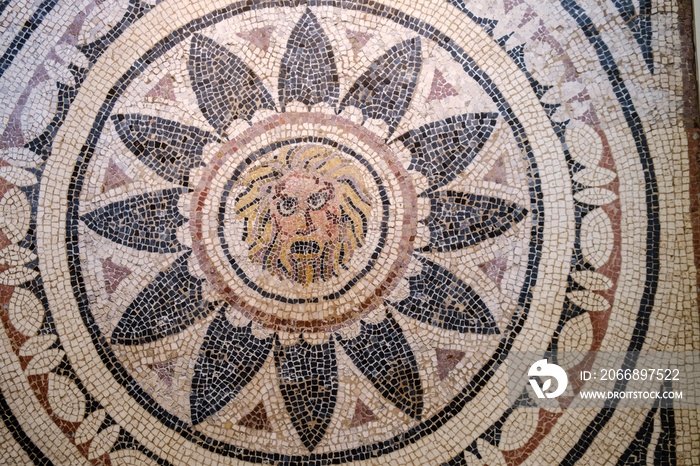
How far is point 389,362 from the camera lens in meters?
3.01

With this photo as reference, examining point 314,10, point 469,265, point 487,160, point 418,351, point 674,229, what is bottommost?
point 418,351

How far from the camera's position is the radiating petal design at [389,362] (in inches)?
117

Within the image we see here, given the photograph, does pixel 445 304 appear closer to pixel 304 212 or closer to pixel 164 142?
pixel 304 212

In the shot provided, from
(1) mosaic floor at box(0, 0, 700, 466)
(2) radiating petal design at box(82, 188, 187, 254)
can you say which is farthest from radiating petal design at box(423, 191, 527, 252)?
(2) radiating petal design at box(82, 188, 187, 254)

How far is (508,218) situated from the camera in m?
3.04

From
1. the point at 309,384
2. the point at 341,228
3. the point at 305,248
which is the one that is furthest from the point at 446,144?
the point at 309,384

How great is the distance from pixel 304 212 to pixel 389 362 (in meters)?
1.23

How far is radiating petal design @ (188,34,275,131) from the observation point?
10.2ft

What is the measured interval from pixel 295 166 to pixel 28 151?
1923mm

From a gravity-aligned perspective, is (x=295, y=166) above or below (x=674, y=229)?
above

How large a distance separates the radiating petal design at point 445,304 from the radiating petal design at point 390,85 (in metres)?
1.11

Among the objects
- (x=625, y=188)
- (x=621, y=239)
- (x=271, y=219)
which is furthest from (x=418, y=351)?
(x=625, y=188)

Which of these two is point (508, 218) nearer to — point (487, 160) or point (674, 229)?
point (487, 160)

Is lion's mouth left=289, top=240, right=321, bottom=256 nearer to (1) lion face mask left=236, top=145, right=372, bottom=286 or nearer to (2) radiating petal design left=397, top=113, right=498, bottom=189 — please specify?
(1) lion face mask left=236, top=145, right=372, bottom=286
